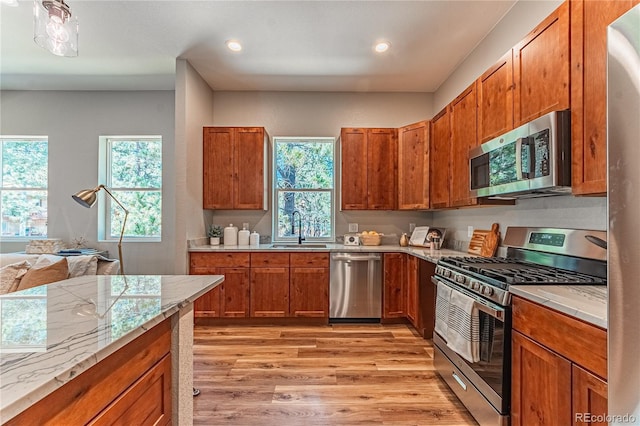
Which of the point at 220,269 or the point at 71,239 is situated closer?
the point at 220,269

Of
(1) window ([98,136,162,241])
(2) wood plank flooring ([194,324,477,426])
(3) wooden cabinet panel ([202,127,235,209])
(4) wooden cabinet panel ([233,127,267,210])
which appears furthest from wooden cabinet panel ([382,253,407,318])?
(1) window ([98,136,162,241])

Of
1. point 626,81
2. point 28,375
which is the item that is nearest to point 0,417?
point 28,375

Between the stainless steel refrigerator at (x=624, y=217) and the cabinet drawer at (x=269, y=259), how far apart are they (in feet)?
9.73

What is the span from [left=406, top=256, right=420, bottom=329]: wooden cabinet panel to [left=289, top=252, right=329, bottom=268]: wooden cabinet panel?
0.94 metres

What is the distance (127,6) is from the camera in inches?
102

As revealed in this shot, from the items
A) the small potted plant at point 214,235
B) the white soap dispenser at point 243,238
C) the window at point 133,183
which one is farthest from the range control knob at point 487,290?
the window at point 133,183

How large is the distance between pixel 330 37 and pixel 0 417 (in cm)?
330

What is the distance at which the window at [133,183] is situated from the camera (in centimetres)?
441

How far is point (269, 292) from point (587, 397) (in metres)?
2.93

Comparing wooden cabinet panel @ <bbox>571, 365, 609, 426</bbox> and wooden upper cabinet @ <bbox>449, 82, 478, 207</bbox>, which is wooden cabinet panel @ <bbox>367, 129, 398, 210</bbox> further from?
wooden cabinet panel @ <bbox>571, 365, 609, 426</bbox>

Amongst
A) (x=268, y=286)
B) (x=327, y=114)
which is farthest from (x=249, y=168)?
(x=268, y=286)

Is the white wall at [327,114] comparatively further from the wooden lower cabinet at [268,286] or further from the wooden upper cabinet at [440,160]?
the wooden upper cabinet at [440,160]

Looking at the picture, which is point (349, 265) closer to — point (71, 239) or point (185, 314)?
point (185, 314)

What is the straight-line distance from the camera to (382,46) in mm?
3148
